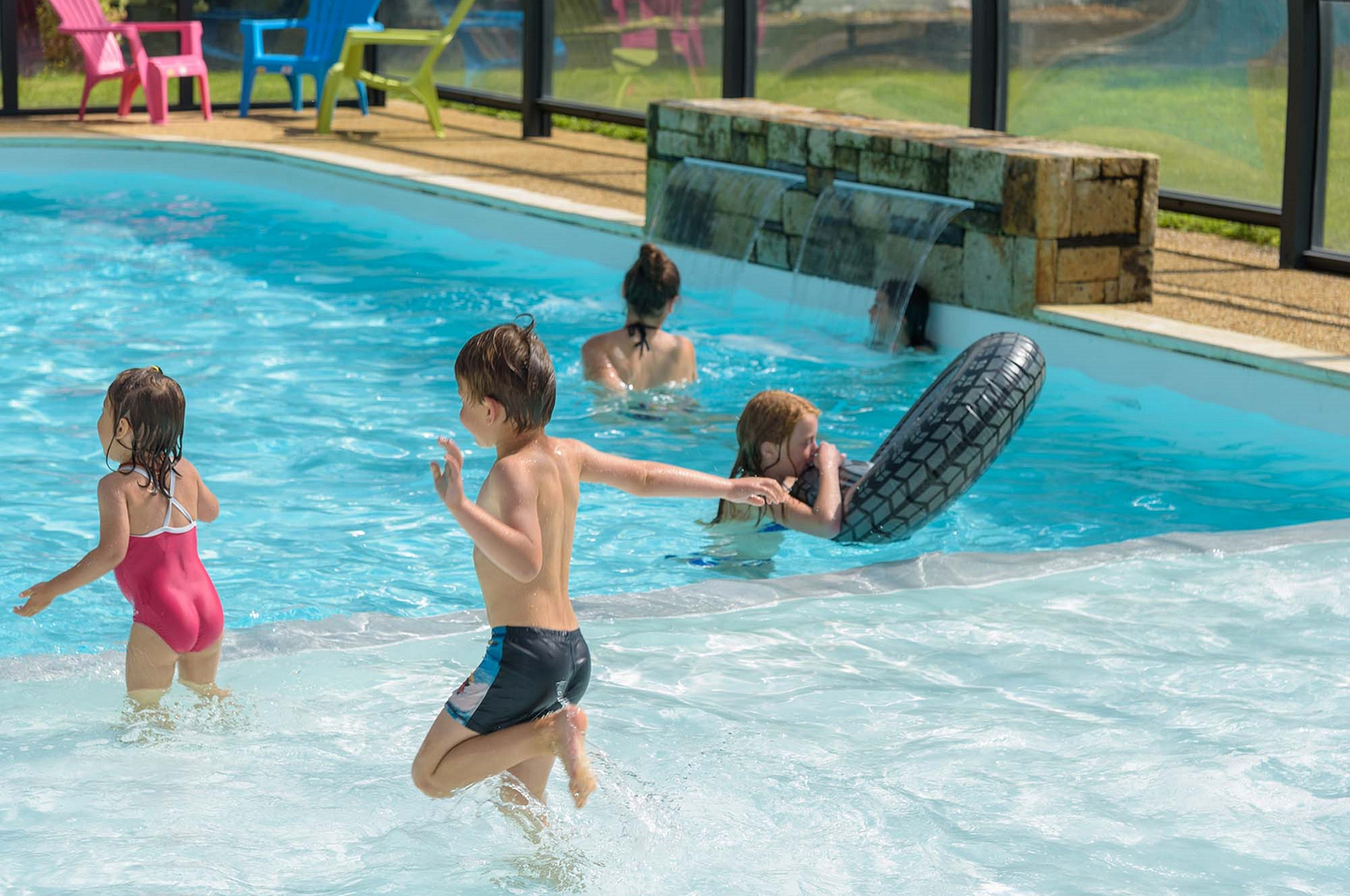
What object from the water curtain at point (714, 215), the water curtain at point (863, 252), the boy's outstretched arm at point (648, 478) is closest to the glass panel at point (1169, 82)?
the water curtain at point (714, 215)

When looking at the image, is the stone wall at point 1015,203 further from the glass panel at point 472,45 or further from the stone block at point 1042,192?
the glass panel at point 472,45

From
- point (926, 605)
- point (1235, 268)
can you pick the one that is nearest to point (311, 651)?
Result: point (926, 605)

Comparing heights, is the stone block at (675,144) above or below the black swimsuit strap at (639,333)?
above

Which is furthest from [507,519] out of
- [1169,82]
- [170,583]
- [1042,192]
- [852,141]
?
[1169,82]

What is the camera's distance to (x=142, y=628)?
13.5 feet

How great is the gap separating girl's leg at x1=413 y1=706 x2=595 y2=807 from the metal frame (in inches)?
307

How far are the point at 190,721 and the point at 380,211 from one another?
957 centimetres

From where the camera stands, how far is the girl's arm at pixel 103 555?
3.92 meters

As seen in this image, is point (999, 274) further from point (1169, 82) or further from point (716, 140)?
point (1169, 82)

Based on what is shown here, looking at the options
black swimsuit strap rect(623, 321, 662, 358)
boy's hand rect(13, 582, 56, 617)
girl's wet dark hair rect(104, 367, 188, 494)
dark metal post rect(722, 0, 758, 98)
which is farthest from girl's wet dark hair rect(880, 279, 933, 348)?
boy's hand rect(13, 582, 56, 617)

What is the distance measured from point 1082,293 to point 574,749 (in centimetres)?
626

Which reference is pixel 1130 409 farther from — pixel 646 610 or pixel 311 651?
pixel 311 651

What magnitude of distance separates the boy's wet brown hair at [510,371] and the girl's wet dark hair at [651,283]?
4.11m

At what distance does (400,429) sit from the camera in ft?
26.2
